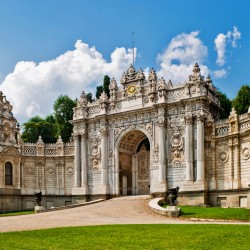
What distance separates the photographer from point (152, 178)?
1475 inches

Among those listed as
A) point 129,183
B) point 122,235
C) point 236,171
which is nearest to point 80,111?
point 129,183

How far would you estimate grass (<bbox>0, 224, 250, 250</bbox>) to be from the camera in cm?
1421

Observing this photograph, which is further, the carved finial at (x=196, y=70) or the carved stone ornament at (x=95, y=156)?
the carved stone ornament at (x=95, y=156)

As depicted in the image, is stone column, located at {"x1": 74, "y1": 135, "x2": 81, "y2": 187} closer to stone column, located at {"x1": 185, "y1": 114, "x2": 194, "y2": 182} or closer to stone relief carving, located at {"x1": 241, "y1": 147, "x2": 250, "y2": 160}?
stone column, located at {"x1": 185, "y1": 114, "x2": 194, "y2": 182}

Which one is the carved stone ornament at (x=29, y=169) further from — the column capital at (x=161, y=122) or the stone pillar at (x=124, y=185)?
the column capital at (x=161, y=122)

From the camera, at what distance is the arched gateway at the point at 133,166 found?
41.6 metres

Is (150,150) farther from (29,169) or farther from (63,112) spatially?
(63,112)

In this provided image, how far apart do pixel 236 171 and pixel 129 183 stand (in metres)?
13.5

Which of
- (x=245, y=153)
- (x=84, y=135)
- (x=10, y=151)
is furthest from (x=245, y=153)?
(x=10, y=151)

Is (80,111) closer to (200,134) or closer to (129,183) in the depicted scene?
(129,183)

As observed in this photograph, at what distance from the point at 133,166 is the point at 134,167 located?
15 centimetres

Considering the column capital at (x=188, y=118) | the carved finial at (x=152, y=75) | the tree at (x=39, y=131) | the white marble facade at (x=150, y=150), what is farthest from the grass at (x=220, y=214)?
the tree at (x=39, y=131)

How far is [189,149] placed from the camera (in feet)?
116

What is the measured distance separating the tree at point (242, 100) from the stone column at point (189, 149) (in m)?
13.5
